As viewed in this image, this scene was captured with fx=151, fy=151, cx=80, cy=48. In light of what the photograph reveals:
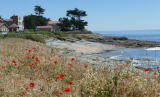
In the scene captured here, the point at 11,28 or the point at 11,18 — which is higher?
the point at 11,18

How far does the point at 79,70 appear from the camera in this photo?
16.8 ft

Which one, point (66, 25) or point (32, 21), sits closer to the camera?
point (66, 25)

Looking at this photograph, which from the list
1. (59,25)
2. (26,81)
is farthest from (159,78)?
(59,25)

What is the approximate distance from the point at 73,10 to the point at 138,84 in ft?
211

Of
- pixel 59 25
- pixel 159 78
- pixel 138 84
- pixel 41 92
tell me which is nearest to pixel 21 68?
pixel 41 92

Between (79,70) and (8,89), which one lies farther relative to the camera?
(79,70)

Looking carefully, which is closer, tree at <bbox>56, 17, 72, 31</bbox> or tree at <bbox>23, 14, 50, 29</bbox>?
tree at <bbox>56, 17, 72, 31</bbox>

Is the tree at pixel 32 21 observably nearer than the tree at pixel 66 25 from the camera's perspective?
No

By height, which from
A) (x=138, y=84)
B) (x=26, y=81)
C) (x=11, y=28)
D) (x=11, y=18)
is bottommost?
(x=26, y=81)

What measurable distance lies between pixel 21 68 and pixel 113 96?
3670 mm

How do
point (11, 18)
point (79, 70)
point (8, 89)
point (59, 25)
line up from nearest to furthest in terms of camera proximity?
point (8, 89), point (79, 70), point (59, 25), point (11, 18)

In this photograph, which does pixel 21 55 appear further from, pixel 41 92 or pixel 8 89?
pixel 41 92

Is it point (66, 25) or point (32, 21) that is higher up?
point (32, 21)

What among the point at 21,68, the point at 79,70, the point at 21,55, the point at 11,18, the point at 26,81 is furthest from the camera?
the point at 11,18
